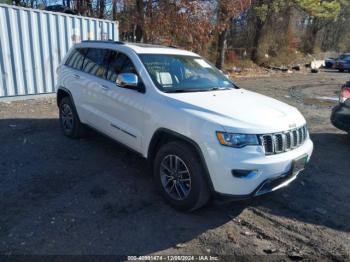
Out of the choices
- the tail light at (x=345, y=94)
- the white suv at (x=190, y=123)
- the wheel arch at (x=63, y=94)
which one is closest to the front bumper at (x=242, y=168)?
the white suv at (x=190, y=123)

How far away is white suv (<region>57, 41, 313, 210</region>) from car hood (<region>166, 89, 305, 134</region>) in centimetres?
1

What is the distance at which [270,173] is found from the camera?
313 centimetres

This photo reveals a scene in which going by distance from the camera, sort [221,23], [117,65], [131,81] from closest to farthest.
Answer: [131,81], [117,65], [221,23]

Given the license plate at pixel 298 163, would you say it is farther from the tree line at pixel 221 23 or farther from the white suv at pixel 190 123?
the tree line at pixel 221 23

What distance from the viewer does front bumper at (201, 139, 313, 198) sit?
3.02 meters

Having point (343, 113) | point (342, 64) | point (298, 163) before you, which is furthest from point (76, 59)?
point (342, 64)

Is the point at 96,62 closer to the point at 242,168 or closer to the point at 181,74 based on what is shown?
the point at 181,74

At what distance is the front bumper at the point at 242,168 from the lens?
3020 millimetres

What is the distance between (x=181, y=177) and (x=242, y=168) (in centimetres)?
77

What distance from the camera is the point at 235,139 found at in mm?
3053

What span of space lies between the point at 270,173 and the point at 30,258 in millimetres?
2346

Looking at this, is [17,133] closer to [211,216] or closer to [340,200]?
[211,216]

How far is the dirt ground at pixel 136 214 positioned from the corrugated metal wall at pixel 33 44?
4005 mm

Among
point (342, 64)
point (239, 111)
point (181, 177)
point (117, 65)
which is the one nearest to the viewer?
point (239, 111)
